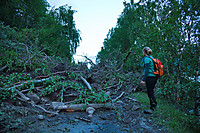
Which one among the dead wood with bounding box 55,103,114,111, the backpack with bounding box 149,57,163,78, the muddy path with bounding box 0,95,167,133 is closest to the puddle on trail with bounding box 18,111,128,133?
the muddy path with bounding box 0,95,167,133

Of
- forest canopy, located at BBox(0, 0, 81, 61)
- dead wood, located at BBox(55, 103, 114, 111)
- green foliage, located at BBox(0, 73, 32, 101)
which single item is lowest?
dead wood, located at BBox(55, 103, 114, 111)

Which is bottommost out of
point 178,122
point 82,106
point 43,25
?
point 178,122

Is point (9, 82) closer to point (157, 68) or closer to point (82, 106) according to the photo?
point (82, 106)

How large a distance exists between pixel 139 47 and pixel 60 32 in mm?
10982

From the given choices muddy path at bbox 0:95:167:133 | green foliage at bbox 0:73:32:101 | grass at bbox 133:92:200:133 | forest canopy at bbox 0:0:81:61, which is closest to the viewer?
muddy path at bbox 0:95:167:133

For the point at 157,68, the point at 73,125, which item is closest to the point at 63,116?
the point at 73,125

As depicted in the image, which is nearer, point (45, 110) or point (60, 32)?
point (45, 110)

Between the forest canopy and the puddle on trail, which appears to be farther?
the forest canopy

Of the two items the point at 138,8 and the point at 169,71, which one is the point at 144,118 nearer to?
the point at 169,71

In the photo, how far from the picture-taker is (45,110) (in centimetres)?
402

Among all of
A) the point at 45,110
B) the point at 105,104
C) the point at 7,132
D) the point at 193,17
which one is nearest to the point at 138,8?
the point at 193,17

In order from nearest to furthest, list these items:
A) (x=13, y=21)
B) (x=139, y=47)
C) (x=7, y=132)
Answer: (x=7, y=132) → (x=139, y=47) → (x=13, y=21)

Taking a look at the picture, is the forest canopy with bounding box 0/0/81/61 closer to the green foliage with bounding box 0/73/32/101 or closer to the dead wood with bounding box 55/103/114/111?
the green foliage with bounding box 0/73/32/101

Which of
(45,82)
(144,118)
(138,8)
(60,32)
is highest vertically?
(60,32)
